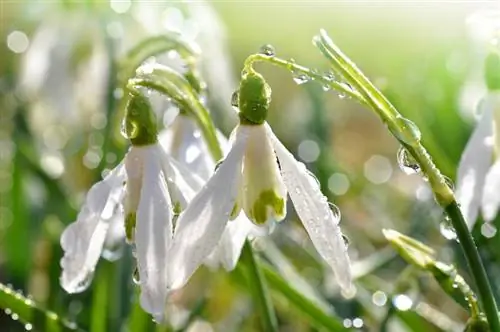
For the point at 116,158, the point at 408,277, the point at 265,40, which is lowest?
the point at 265,40

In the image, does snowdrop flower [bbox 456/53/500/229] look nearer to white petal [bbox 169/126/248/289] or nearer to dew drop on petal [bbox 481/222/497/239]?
dew drop on petal [bbox 481/222/497/239]

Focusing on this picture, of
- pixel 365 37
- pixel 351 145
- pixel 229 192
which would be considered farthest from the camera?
pixel 365 37

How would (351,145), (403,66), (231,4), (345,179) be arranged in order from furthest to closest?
1. (231,4)
2. (351,145)
3. (403,66)
4. (345,179)

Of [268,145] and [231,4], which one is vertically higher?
[268,145]

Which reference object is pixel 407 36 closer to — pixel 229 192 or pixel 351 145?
pixel 351 145

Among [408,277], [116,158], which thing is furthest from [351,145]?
[408,277]

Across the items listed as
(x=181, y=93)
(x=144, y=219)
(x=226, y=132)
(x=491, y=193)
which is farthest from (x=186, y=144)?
(x=226, y=132)

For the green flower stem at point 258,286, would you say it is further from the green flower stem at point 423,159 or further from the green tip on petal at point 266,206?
the green flower stem at point 423,159
